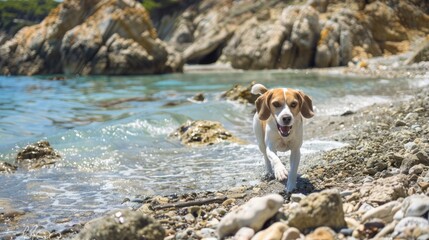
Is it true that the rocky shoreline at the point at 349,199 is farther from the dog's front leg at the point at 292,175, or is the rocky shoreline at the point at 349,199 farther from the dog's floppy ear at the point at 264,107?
the dog's floppy ear at the point at 264,107

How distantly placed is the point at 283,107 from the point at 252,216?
224 cm

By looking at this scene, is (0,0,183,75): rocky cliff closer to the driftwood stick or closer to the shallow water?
the shallow water

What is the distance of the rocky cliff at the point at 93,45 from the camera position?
47.2 meters

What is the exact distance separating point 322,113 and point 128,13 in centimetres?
3546

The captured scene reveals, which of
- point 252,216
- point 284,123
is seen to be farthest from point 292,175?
point 252,216

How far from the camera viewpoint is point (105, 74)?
47406mm

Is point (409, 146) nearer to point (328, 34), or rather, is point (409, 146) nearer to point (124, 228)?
point (124, 228)

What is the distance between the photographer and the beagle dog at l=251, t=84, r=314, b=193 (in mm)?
6336

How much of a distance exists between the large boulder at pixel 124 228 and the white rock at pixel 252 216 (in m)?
0.59

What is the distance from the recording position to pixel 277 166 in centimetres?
645

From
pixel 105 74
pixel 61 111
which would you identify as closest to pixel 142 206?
pixel 61 111

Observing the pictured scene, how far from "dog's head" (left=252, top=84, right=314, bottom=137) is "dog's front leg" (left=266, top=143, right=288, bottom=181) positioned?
37 centimetres

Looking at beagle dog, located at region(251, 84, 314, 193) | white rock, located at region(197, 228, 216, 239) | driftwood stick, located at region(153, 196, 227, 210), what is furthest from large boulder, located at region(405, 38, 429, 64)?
white rock, located at region(197, 228, 216, 239)

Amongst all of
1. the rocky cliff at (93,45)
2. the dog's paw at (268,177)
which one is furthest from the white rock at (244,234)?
the rocky cliff at (93,45)
